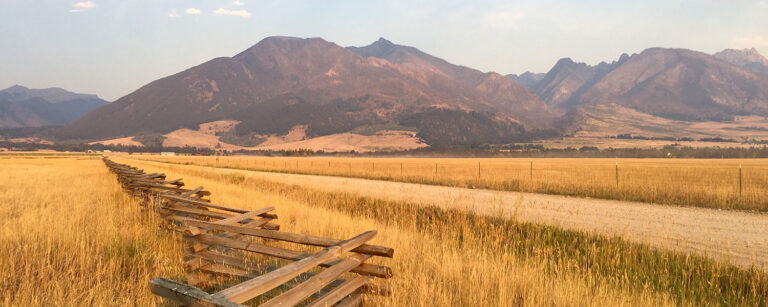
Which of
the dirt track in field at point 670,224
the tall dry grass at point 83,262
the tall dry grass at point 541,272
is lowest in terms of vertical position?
the dirt track in field at point 670,224

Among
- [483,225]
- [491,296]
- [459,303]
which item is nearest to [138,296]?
[459,303]

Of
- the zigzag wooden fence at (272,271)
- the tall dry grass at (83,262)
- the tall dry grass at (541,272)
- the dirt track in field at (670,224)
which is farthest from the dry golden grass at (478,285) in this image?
the dirt track in field at (670,224)

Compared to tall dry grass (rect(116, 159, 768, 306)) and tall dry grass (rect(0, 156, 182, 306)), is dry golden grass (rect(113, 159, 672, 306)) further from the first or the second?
tall dry grass (rect(0, 156, 182, 306))

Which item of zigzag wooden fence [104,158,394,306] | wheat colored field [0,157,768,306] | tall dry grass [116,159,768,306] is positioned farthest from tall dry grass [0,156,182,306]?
tall dry grass [116,159,768,306]

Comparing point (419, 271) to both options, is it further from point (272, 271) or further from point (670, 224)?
point (670, 224)

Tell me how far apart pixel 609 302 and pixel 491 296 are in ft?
4.40

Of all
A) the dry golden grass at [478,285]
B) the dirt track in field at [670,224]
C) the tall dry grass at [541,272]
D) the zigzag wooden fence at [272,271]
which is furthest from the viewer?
→ the dirt track in field at [670,224]

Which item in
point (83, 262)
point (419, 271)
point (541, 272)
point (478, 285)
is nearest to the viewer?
point (478, 285)

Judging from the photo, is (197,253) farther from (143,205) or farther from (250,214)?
(143,205)

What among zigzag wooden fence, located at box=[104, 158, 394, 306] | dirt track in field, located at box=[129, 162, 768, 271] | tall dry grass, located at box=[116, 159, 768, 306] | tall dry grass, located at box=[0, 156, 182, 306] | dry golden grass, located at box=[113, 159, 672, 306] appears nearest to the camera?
zigzag wooden fence, located at box=[104, 158, 394, 306]

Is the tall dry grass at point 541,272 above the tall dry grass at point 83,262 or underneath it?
underneath

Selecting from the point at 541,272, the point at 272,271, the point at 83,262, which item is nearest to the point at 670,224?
the point at 541,272

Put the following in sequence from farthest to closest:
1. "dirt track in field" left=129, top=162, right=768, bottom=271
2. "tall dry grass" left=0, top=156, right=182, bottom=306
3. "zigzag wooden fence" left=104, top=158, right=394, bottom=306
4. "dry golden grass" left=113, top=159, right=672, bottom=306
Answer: "dirt track in field" left=129, top=162, right=768, bottom=271 → "dry golden grass" left=113, top=159, right=672, bottom=306 → "tall dry grass" left=0, top=156, right=182, bottom=306 → "zigzag wooden fence" left=104, top=158, right=394, bottom=306

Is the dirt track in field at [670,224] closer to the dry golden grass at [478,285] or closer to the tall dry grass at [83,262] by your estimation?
the dry golden grass at [478,285]
